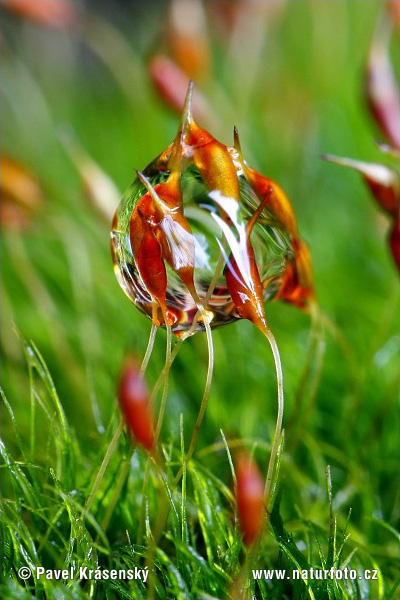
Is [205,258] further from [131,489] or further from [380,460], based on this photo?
[380,460]

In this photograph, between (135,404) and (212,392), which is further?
(212,392)

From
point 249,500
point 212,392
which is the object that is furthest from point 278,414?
point 212,392

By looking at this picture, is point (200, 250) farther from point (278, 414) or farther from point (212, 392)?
point (212, 392)

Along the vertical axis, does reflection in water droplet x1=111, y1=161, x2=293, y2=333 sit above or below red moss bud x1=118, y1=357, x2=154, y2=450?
above

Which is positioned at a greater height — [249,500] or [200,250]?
[200,250]

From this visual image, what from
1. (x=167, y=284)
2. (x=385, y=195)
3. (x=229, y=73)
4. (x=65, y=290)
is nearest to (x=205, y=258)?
(x=167, y=284)
